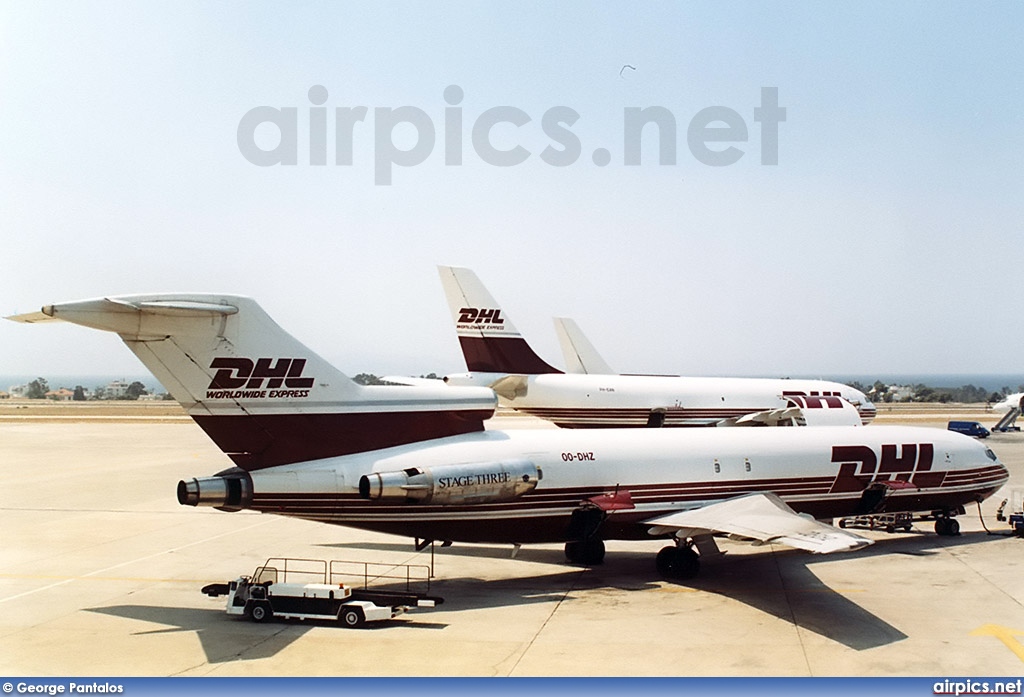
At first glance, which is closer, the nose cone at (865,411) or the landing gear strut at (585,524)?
the landing gear strut at (585,524)

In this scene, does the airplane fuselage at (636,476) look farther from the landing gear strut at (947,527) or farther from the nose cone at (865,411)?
the nose cone at (865,411)

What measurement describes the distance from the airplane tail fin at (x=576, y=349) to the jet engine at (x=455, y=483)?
30.5m

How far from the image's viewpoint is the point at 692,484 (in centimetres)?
2414

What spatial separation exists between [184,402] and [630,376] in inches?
1199

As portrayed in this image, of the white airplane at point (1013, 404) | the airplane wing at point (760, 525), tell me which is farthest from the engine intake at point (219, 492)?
the white airplane at point (1013, 404)

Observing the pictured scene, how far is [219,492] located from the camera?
18594 mm

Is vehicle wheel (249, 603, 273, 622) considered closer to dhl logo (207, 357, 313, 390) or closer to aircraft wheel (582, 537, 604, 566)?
dhl logo (207, 357, 313, 390)

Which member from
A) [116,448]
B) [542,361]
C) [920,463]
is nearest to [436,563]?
[920,463]

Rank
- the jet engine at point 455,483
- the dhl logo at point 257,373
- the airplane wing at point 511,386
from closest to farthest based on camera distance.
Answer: the dhl logo at point 257,373 < the jet engine at point 455,483 < the airplane wing at point 511,386

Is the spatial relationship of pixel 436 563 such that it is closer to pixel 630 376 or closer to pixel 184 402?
pixel 184 402

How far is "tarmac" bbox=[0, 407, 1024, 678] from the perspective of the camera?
15891mm

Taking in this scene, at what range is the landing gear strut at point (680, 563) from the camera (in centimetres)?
2322

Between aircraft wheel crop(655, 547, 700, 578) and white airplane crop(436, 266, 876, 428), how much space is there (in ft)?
52.6

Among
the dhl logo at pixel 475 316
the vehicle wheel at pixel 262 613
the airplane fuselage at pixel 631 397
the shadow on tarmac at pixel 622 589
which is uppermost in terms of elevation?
the dhl logo at pixel 475 316
